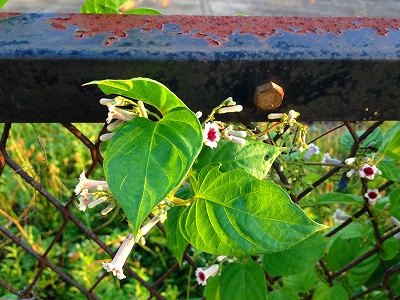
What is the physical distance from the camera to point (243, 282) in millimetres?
815

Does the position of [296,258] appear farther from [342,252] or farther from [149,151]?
[149,151]

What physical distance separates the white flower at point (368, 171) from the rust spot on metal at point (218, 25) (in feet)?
0.71

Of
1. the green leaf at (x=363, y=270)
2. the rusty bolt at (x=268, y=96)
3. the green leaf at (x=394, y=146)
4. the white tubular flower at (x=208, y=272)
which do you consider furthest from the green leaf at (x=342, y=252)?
the rusty bolt at (x=268, y=96)

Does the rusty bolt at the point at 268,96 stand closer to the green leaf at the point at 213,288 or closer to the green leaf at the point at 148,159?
the green leaf at the point at 148,159

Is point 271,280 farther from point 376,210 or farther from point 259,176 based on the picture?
point 259,176

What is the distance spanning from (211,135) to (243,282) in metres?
0.36

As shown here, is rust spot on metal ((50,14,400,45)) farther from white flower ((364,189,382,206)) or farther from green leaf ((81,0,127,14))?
white flower ((364,189,382,206))

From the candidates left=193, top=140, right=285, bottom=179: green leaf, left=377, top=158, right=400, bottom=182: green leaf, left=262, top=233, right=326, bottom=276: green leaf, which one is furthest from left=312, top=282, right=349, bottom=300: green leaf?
left=193, top=140, right=285, bottom=179: green leaf

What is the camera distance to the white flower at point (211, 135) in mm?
533

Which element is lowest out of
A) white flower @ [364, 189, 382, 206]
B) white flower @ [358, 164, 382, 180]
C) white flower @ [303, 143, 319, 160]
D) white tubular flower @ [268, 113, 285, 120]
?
white flower @ [364, 189, 382, 206]

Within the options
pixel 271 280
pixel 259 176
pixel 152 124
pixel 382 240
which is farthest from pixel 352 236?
pixel 152 124

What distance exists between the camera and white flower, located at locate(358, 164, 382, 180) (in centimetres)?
72

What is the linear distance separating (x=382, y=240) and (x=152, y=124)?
63cm

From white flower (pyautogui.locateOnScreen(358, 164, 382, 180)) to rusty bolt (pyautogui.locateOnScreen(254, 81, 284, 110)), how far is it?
0.26 meters
